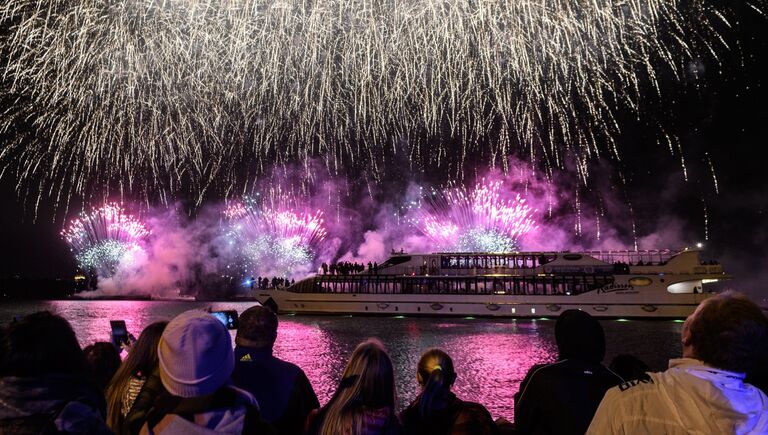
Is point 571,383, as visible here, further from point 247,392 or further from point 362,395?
→ point 247,392

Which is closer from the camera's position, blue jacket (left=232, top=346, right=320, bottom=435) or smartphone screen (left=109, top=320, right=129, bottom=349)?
blue jacket (left=232, top=346, right=320, bottom=435)

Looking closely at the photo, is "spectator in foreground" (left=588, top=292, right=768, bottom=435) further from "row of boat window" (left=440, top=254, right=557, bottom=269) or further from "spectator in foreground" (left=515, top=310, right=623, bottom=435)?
"row of boat window" (left=440, top=254, right=557, bottom=269)

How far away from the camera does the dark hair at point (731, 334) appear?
2.38m

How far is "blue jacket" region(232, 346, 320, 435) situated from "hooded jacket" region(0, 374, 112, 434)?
1989 mm

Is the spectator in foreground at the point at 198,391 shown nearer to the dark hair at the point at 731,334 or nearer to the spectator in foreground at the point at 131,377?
the spectator in foreground at the point at 131,377

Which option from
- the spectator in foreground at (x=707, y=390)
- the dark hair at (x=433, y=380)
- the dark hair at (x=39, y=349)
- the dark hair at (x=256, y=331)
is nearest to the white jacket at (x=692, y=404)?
the spectator in foreground at (x=707, y=390)

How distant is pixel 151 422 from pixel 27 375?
59cm

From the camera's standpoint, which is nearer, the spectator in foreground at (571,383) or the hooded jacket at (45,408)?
the hooded jacket at (45,408)

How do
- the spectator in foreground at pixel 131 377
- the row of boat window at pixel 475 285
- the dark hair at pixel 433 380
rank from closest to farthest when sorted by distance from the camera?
the spectator in foreground at pixel 131 377 → the dark hair at pixel 433 380 → the row of boat window at pixel 475 285

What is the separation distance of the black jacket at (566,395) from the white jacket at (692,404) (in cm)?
109

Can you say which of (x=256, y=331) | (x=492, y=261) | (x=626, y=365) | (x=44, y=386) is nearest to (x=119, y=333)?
(x=256, y=331)

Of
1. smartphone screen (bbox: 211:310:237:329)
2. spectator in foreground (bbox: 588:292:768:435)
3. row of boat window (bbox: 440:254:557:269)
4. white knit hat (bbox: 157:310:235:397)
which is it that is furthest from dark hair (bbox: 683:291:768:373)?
row of boat window (bbox: 440:254:557:269)

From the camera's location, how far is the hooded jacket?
2.27 meters

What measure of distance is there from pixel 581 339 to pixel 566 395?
0.40 m
